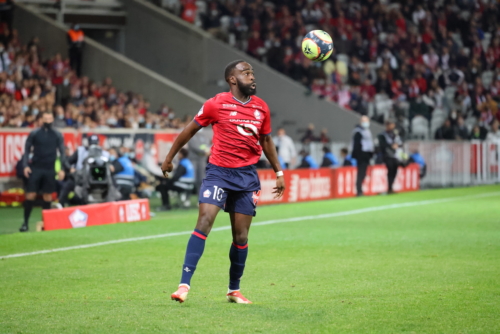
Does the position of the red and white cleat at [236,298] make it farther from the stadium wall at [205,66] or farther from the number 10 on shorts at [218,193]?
the stadium wall at [205,66]

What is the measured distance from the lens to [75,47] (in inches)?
1195

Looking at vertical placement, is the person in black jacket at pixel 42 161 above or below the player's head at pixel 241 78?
below

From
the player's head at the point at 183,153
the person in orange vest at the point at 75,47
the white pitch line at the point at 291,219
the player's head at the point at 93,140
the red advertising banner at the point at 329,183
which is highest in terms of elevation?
the person in orange vest at the point at 75,47

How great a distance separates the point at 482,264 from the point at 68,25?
2542cm

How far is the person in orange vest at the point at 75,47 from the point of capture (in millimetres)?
30297

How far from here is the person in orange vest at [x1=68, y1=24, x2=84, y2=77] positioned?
3030cm

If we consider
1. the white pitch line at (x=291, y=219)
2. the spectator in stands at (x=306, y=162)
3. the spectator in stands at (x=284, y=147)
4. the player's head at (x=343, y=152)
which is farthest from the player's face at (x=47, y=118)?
the player's head at (x=343, y=152)

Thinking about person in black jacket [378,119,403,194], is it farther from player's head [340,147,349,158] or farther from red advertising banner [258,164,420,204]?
player's head [340,147,349,158]

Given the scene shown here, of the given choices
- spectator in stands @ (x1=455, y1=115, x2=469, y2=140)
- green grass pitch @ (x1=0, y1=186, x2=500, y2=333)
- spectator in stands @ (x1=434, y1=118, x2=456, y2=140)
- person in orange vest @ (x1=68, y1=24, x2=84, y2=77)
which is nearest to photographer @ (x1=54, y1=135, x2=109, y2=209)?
green grass pitch @ (x1=0, y1=186, x2=500, y2=333)

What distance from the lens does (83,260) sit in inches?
432

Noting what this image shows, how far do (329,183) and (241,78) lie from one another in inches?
631

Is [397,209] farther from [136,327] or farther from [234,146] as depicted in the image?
[136,327]

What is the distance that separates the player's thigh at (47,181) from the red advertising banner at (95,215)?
0.47 meters

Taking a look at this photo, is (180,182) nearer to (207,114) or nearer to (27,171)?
(27,171)
